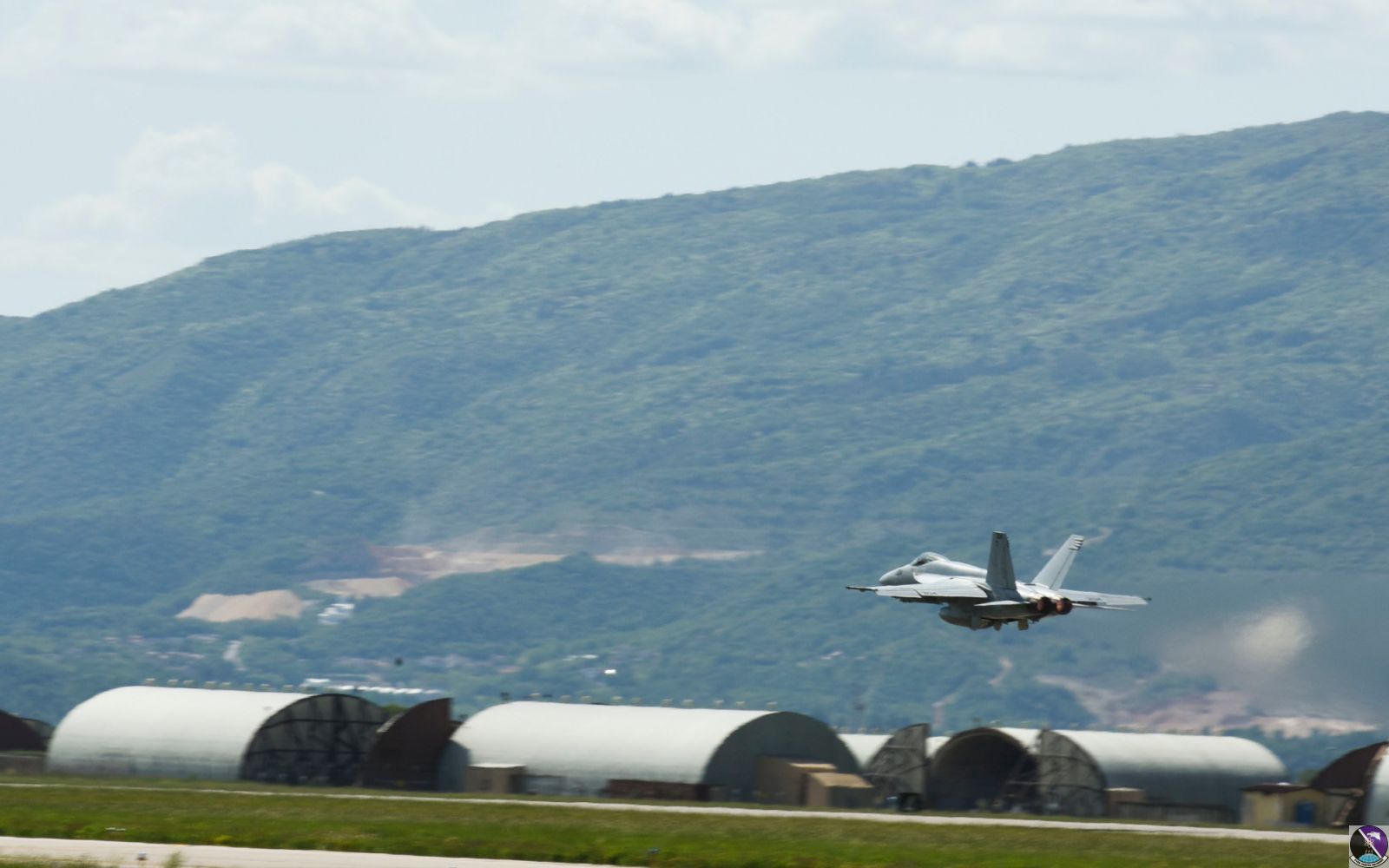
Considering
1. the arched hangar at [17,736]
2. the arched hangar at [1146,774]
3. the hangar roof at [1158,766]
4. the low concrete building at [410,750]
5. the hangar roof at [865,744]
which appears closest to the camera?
the arched hangar at [1146,774]

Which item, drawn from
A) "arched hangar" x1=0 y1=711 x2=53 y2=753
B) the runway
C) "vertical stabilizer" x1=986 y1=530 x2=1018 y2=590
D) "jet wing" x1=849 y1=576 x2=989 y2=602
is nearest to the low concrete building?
"arched hangar" x1=0 y1=711 x2=53 y2=753

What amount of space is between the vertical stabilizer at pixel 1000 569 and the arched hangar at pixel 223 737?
43.3 metres

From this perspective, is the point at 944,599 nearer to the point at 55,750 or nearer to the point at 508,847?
Result: the point at 508,847

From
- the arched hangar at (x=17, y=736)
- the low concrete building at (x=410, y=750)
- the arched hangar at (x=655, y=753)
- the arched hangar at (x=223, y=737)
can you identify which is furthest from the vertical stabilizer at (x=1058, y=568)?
the arched hangar at (x=17, y=736)

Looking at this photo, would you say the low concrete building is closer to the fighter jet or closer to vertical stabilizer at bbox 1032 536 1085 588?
the fighter jet

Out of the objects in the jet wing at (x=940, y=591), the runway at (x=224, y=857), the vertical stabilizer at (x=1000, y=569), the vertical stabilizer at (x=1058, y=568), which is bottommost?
the runway at (x=224, y=857)

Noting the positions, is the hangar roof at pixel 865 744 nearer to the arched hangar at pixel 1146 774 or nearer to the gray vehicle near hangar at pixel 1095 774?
the gray vehicle near hangar at pixel 1095 774

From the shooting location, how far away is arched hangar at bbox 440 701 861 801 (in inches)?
4734

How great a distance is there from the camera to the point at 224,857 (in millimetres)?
59750

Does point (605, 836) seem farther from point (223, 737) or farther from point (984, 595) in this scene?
point (223, 737)

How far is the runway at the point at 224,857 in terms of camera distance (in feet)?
189

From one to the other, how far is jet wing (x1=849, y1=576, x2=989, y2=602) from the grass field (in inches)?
754

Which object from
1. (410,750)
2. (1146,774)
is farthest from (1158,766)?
(410,750)

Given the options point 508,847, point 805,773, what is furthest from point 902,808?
point 508,847
